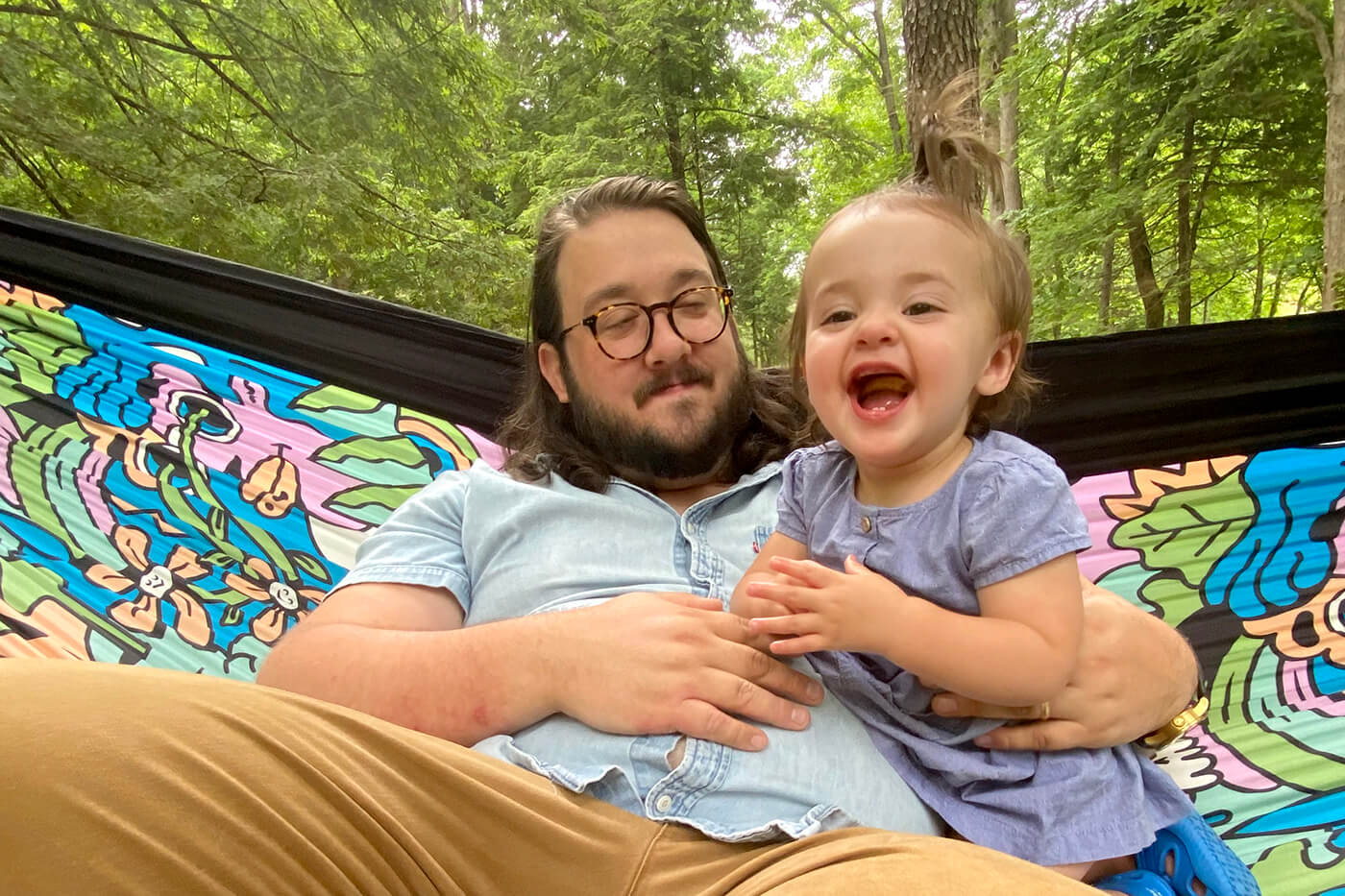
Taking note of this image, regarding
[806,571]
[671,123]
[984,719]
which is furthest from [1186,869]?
[671,123]

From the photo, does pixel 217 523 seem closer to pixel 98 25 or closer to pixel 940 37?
pixel 940 37

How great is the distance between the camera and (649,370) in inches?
53.7

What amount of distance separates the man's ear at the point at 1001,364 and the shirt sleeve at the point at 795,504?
24cm

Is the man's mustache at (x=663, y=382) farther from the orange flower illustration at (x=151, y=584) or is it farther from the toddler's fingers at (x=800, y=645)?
the orange flower illustration at (x=151, y=584)

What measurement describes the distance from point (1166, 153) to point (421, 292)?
4.95 m

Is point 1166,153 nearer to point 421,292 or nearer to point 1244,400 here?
point 1244,400

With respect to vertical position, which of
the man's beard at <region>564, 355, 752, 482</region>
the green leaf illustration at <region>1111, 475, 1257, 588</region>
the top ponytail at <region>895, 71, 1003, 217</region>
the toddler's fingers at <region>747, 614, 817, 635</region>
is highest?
the top ponytail at <region>895, 71, 1003, 217</region>

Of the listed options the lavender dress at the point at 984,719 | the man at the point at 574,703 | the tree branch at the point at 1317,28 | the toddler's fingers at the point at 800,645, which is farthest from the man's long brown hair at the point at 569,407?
the tree branch at the point at 1317,28

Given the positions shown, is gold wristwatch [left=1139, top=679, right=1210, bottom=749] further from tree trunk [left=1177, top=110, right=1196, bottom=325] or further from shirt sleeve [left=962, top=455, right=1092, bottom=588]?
tree trunk [left=1177, top=110, right=1196, bottom=325]

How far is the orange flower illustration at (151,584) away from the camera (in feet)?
5.65

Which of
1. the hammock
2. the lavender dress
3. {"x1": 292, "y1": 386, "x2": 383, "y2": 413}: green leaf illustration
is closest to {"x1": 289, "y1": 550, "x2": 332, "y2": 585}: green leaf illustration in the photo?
the hammock

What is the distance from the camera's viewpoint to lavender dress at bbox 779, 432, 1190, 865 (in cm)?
85

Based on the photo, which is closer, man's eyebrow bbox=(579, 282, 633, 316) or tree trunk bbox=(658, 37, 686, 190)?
man's eyebrow bbox=(579, 282, 633, 316)

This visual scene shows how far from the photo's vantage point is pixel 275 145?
5.34m
